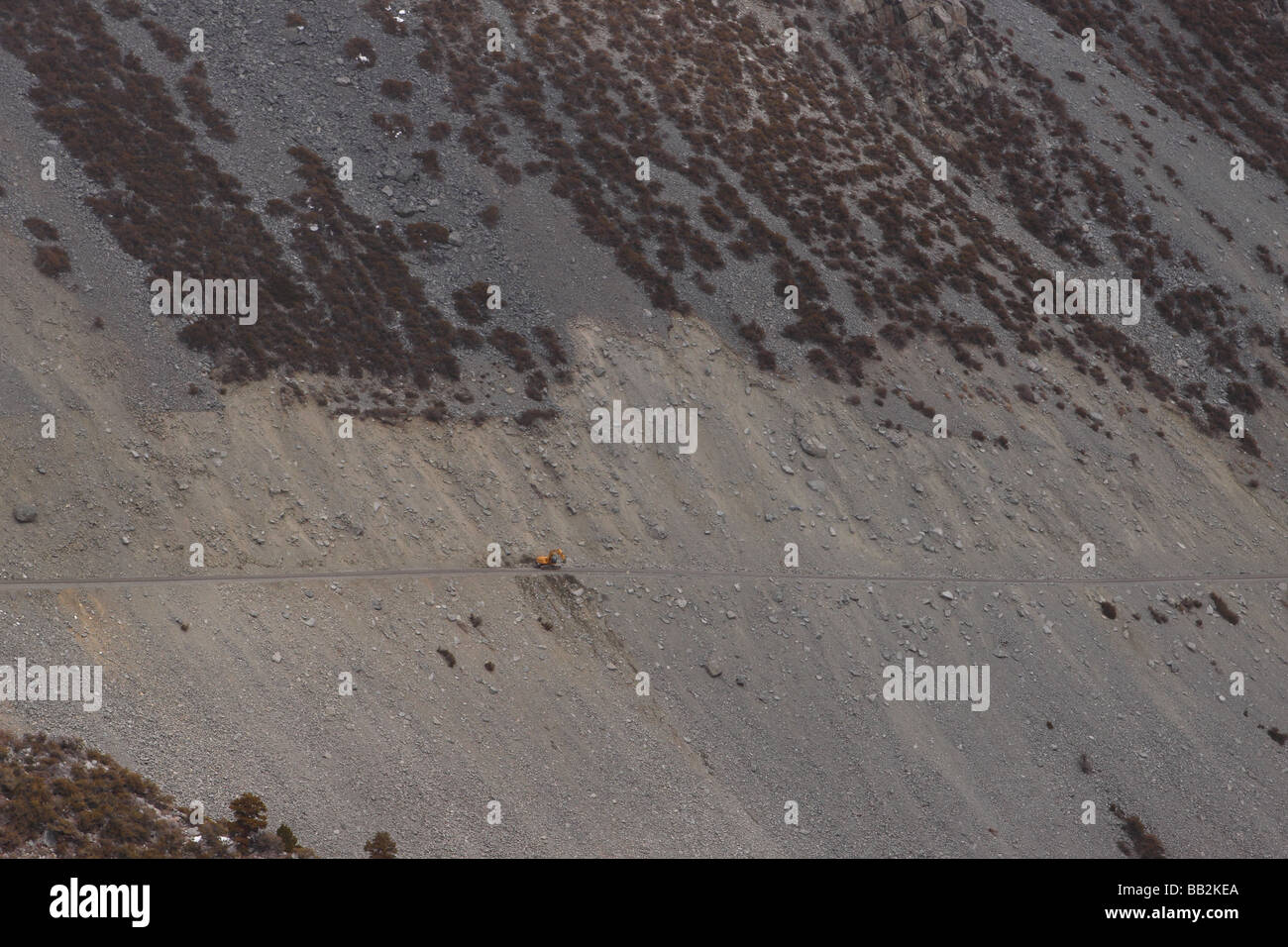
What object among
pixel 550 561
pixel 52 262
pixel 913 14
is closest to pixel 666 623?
pixel 550 561

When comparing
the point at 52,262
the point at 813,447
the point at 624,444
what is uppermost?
the point at 52,262

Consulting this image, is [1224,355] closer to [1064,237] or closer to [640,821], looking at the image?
[1064,237]

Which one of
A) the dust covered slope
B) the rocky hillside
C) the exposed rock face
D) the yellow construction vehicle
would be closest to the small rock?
the dust covered slope

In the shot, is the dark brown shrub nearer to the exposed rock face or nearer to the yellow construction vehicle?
the yellow construction vehicle

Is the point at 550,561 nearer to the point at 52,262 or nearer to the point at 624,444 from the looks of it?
the point at 624,444

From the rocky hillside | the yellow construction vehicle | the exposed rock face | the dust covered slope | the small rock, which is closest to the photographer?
the dust covered slope

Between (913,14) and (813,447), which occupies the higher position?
(913,14)

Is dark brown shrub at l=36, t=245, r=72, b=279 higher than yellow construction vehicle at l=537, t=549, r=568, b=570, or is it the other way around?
dark brown shrub at l=36, t=245, r=72, b=279

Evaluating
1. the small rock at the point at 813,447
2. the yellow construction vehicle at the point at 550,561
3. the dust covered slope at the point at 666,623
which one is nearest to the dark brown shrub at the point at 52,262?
the dust covered slope at the point at 666,623

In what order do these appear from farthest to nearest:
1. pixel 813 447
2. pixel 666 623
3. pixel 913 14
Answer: pixel 913 14
pixel 813 447
pixel 666 623

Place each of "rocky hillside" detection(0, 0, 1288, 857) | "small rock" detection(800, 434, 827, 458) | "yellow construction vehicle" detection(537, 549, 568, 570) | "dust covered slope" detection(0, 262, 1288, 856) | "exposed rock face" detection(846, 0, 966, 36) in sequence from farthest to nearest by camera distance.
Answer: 1. "exposed rock face" detection(846, 0, 966, 36)
2. "small rock" detection(800, 434, 827, 458)
3. "yellow construction vehicle" detection(537, 549, 568, 570)
4. "rocky hillside" detection(0, 0, 1288, 857)
5. "dust covered slope" detection(0, 262, 1288, 856)

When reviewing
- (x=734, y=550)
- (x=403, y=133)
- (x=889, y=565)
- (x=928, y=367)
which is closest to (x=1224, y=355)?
(x=928, y=367)
